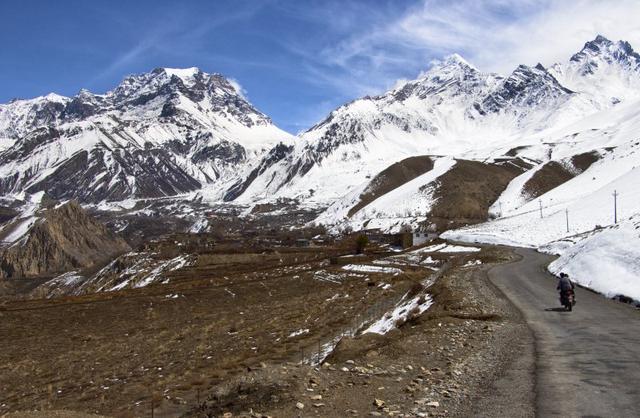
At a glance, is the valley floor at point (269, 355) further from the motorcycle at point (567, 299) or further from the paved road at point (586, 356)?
the motorcycle at point (567, 299)

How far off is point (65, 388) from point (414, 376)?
15.2 metres

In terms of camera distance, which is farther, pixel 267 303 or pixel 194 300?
pixel 194 300

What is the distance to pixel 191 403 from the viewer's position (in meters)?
16.2

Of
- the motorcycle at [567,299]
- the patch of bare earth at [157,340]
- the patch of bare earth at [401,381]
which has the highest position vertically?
the motorcycle at [567,299]

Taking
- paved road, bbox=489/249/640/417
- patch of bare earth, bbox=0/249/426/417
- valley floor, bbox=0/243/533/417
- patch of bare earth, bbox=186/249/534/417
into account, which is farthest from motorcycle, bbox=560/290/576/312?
patch of bare earth, bbox=0/249/426/417

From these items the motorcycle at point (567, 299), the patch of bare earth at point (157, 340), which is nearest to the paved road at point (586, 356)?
the motorcycle at point (567, 299)

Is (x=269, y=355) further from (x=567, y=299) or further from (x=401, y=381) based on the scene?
(x=567, y=299)

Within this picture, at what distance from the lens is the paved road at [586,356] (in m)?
11.1

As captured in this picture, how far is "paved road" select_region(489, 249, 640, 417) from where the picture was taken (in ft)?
36.3

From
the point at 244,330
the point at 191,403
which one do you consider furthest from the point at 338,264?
the point at 191,403

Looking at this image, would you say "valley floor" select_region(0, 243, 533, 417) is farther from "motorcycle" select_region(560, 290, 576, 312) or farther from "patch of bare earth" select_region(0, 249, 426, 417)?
"motorcycle" select_region(560, 290, 576, 312)

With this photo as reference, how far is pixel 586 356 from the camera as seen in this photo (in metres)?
15.3

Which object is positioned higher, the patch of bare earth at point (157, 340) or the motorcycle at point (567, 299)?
the motorcycle at point (567, 299)

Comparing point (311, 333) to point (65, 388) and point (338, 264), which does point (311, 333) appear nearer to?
point (65, 388)
